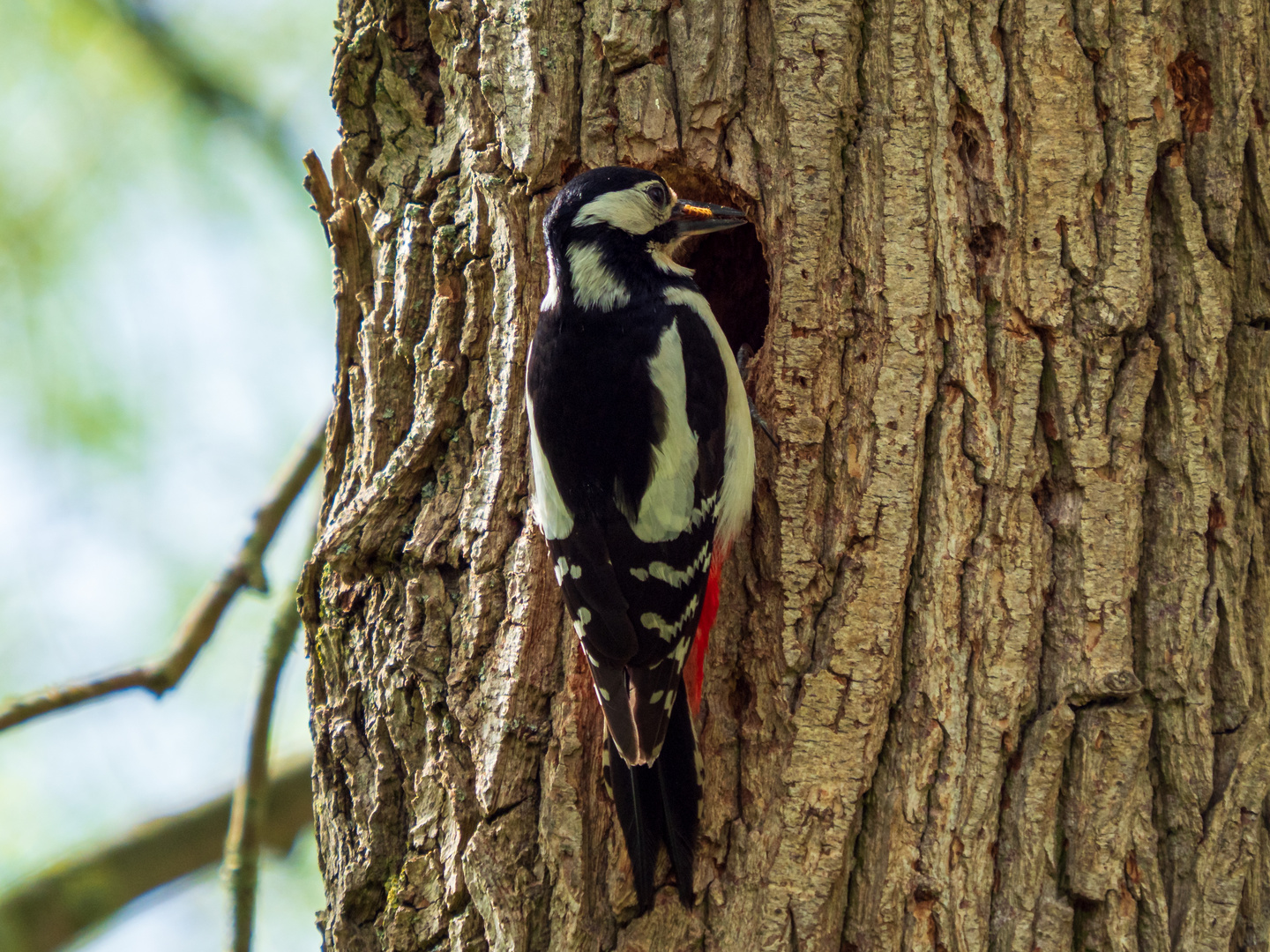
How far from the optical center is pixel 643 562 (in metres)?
2.45

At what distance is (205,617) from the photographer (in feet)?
11.1

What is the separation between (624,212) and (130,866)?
309 centimetres

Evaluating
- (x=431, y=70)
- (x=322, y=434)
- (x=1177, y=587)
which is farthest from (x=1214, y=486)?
(x=322, y=434)

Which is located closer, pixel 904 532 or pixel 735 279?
pixel 904 532

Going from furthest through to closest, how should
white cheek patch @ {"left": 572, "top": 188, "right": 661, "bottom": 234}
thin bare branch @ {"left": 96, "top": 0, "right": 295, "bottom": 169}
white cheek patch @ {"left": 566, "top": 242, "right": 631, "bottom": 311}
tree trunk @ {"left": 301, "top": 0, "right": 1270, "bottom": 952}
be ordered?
1. thin bare branch @ {"left": 96, "top": 0, "right": 295, "bottom": 169}
2. white cheek patch @ {"left": 566, "top": 242, "right": 631, "bottom": 311}
3. white cheek patch @ {"left": 572, "top": 188, "right": 661, "bottom": 234}
4. tree trunk @ {"left": 301, "top": 0, "right": 1270, "bottom": 952}

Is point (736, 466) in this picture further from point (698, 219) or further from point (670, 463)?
point (698, 219)

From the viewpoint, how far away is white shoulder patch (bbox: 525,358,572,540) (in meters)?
2.38

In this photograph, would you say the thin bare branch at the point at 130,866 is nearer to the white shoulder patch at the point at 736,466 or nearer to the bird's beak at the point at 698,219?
the white shoulder patch at the point at 736,466

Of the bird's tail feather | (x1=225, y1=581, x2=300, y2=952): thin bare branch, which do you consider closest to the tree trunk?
the bird's tail feather

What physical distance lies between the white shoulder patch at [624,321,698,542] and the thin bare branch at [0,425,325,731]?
1404mm

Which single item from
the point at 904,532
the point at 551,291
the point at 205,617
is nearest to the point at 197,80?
the point at 205,617

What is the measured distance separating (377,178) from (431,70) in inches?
12.2

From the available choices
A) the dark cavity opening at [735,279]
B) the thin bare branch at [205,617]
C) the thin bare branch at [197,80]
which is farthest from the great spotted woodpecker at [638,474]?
the thin bare branch at [197,80]

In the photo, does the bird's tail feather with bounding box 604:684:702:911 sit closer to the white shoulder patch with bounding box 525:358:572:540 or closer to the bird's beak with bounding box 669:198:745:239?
the white shoulder patch with bounding box 525:358:572:540
